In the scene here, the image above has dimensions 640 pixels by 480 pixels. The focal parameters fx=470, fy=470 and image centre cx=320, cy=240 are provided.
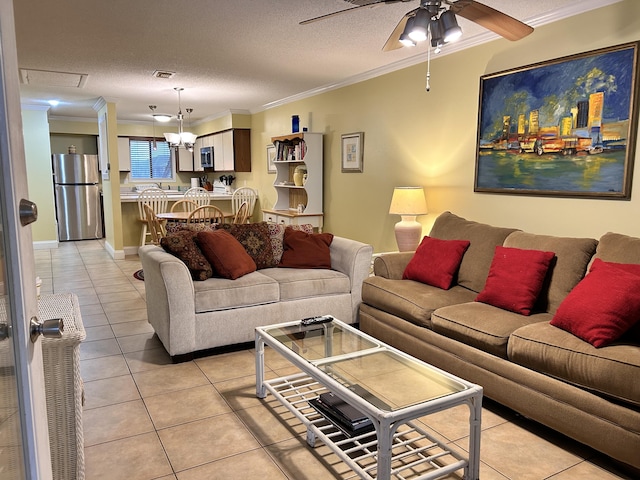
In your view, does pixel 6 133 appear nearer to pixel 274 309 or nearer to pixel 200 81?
pixel 274 309

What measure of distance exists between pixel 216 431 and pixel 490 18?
2486mm

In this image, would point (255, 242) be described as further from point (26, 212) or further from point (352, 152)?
point (26, 212)

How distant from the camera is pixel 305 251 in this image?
380 cm

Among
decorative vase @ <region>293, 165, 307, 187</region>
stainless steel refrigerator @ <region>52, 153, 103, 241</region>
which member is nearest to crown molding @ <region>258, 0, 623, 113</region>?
decorative vase @ <region>293, 165, 307, 187</region>

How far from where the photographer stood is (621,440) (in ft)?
6.23

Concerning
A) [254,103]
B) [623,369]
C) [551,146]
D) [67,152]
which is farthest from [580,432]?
[67,152]

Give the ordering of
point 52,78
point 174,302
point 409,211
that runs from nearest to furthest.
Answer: point 174,302
point 409,211
point 52,78

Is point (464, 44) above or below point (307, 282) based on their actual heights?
above

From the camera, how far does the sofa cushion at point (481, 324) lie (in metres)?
2.43

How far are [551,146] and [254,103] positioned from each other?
16.2 ft

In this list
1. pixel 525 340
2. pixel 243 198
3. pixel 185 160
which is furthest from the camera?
pixel 185 160

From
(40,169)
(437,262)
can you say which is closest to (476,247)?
(437,262)

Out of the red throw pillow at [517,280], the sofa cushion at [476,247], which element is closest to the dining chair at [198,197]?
the sofa cushion at [476,247]

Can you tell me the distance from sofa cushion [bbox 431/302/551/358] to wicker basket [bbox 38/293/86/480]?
188 cm
